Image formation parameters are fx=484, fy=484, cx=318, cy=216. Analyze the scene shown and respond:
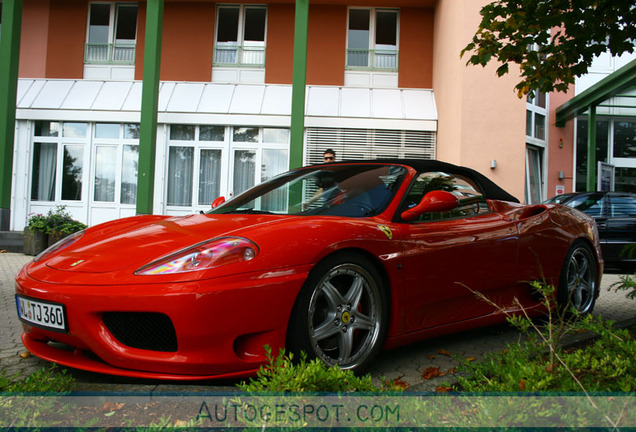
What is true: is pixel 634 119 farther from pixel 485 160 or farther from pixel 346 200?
pixel 346 200

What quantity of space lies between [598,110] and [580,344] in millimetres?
14864

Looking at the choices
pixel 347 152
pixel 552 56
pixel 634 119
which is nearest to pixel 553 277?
pixel 552 56

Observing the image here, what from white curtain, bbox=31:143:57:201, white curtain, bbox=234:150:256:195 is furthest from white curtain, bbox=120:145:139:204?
white curtain, bbox=234:150:256:195

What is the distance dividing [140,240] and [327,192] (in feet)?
4.00

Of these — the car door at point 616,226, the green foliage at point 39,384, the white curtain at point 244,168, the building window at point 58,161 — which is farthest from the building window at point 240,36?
the green foliage at point 39,384

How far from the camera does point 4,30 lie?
40.8ft

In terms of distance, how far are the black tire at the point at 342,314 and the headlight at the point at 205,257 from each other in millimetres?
342

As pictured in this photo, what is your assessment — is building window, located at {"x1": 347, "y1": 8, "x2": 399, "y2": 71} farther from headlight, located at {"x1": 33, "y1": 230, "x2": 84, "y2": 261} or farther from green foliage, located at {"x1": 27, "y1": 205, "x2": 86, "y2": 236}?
headlight, located at {"x1": 33, "y1": 230, "x2": 84, "y2": 261}

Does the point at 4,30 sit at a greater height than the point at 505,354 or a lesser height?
greater

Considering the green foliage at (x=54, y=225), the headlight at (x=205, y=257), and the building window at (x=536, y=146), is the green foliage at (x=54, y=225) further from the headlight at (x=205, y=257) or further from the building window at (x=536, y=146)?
the building window at (x=536, y=146)

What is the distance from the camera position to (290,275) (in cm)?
228

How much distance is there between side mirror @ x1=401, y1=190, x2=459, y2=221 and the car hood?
0.82 metres

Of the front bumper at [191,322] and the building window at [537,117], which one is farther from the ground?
the building window at [537,117]

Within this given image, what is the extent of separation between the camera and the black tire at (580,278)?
3.91 metres
